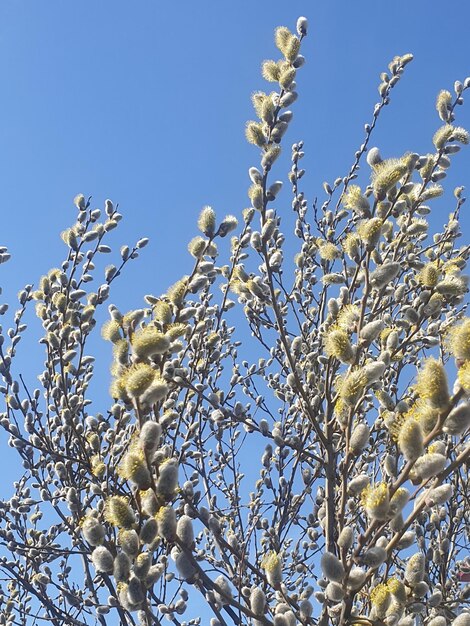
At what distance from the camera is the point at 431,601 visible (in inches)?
72.1

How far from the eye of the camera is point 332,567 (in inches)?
62.2

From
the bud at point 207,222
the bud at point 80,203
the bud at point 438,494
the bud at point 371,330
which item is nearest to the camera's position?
the bud at point 438,494

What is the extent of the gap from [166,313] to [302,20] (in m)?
1.44

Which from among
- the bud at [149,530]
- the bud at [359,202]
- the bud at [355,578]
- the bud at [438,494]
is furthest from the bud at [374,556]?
the bud at [359,202]

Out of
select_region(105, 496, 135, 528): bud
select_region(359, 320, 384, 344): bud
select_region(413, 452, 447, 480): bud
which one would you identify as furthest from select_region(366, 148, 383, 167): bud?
select_region(105, 496, 135, 528): bud

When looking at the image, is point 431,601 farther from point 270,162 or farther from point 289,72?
point 289,72

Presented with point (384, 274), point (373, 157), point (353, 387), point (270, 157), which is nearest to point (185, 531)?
point (353, 387)

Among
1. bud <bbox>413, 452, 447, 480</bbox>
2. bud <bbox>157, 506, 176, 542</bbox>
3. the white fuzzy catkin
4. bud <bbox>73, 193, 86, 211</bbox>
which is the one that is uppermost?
bud <bbox>73, 193, 86, 211</bbox>

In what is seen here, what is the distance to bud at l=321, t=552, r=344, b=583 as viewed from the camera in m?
1.58

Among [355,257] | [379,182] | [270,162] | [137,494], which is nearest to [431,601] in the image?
[137,494]

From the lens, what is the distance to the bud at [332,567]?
1581 mm

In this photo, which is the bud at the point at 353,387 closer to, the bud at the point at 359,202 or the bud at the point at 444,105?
the bud at the point at 359,202

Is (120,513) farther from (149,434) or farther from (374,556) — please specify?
(374,556)

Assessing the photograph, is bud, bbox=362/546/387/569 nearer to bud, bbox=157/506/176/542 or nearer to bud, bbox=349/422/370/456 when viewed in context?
bud, bbox=349/422/370/456
